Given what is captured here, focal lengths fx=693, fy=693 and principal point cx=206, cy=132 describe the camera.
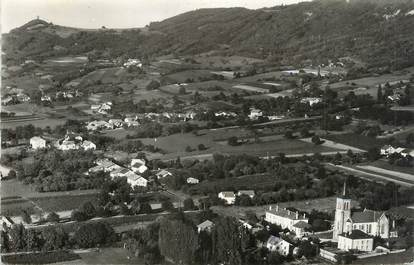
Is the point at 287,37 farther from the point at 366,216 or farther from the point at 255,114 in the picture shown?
the point at 366,216

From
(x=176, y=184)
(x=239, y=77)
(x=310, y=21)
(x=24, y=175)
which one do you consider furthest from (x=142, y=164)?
(x=310, y=21)

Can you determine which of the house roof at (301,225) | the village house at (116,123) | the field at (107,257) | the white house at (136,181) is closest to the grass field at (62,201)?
the white house at (136,181)

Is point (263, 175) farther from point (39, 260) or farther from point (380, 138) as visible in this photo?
point (39, 260)

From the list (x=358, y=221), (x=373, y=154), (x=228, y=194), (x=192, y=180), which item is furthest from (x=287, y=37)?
(x=358, y=221)

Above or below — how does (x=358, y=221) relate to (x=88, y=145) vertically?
below

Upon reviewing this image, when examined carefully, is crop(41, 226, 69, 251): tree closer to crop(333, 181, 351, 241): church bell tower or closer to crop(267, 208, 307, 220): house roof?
crop(267, 208, 307, 220): house roof

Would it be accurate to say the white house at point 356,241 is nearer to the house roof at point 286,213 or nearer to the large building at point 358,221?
the large building at point 358,221
